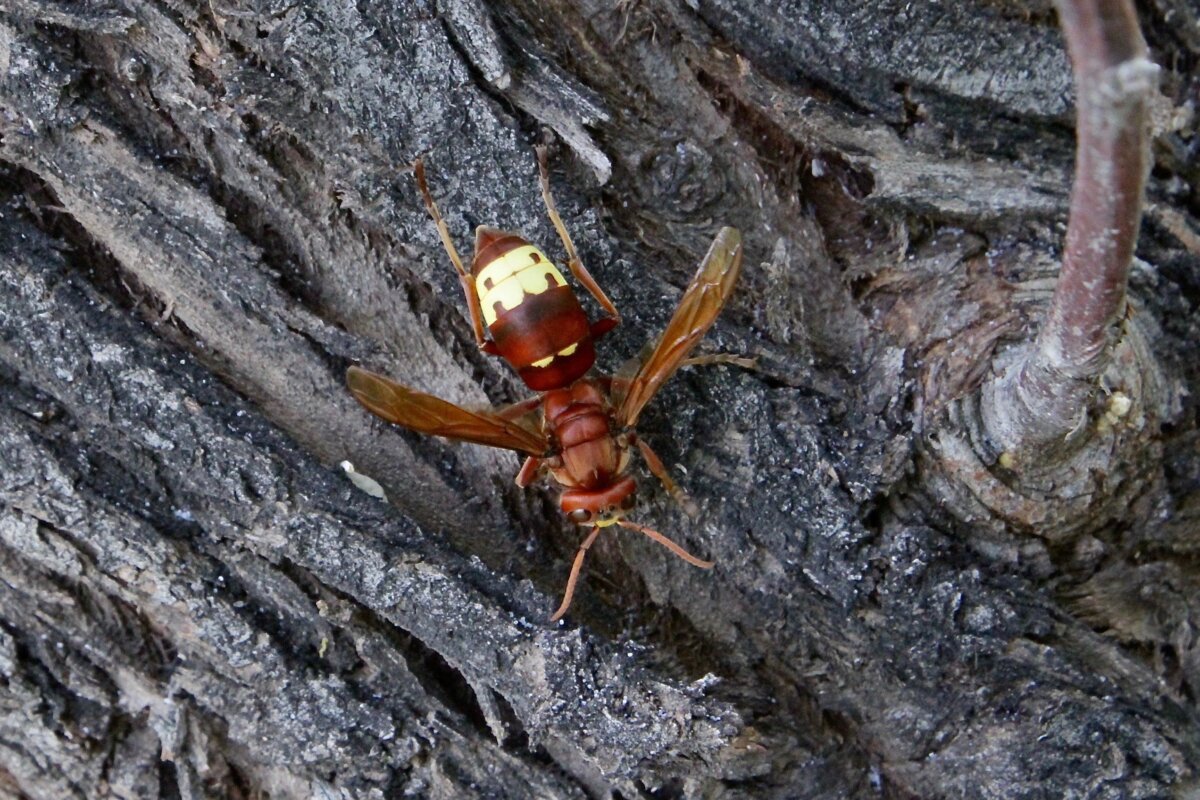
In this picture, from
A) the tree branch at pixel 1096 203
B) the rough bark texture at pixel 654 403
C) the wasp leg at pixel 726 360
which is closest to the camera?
the tree branch at pixel 1096 203

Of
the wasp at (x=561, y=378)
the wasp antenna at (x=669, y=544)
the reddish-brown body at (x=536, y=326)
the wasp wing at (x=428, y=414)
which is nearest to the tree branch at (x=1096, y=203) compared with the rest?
the wasp at (x=561, y=378)

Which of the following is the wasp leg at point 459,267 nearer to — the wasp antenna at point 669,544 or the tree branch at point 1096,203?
the wasp antenna at point 669,544

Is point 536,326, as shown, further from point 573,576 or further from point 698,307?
point 573,576

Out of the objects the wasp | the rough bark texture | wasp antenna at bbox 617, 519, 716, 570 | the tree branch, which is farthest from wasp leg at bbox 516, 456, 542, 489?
the tree branch

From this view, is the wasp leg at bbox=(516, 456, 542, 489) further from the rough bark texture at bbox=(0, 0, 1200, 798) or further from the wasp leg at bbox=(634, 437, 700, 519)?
the wasp leg at bbox=(634, 437, 700, 519)

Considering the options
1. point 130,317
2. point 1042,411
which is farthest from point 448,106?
point 1042,411

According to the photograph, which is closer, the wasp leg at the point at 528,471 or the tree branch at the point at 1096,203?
the tree branch at the point at 1096,203

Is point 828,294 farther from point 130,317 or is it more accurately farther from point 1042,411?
point 130,317
